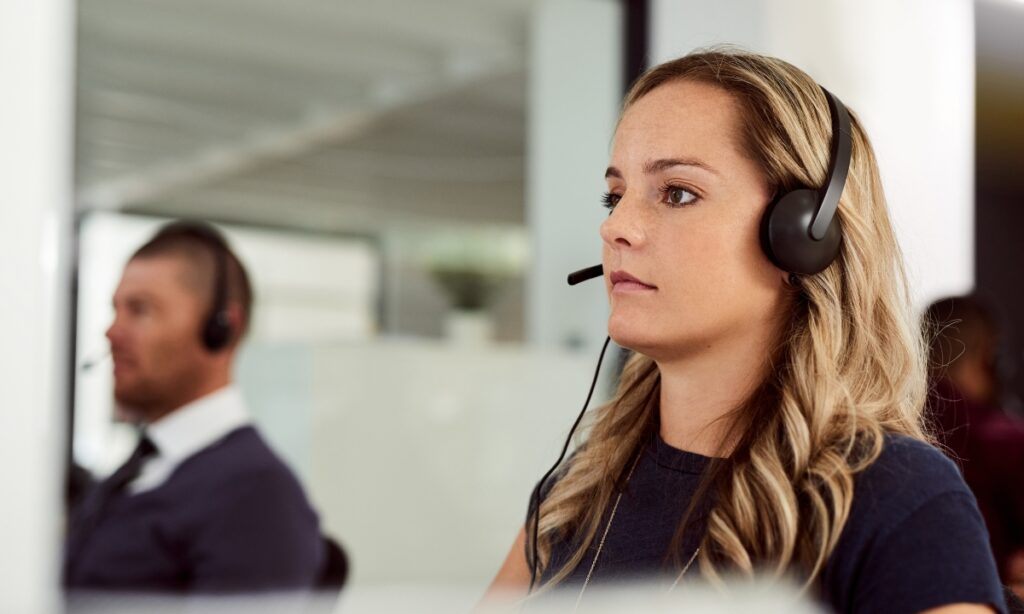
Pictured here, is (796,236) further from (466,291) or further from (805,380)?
(466,291)

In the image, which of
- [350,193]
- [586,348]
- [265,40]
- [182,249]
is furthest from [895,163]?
[350,193]

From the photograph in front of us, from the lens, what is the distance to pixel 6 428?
633 millimetres

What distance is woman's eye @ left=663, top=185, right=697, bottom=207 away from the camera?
0.71 meters

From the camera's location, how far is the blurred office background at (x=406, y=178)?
0.66 meters

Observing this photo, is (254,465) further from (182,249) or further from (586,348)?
(586,348)

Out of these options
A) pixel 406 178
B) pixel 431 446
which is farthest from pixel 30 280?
pixel 406 178

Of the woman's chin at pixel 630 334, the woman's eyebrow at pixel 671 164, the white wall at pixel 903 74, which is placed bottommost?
the woman's chin at pixel 630 334

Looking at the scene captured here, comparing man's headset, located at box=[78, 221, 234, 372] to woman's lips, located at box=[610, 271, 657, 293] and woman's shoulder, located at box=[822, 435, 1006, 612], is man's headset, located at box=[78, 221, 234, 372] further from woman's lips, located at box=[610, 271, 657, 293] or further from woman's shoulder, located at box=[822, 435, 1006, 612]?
woman's shoulder, located at box=[822, 435, 1006, 612]

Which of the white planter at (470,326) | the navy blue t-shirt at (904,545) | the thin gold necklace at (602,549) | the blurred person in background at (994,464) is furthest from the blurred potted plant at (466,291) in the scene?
the navy blue t-shirt at (904,545)

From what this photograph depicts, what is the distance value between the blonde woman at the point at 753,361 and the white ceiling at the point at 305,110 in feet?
8.09

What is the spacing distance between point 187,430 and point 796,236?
35.3 inches

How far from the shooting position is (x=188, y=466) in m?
1.30

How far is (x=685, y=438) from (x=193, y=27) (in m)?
3.27

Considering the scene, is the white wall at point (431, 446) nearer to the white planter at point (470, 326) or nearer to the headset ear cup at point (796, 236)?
the white planter at point (470, 326)
